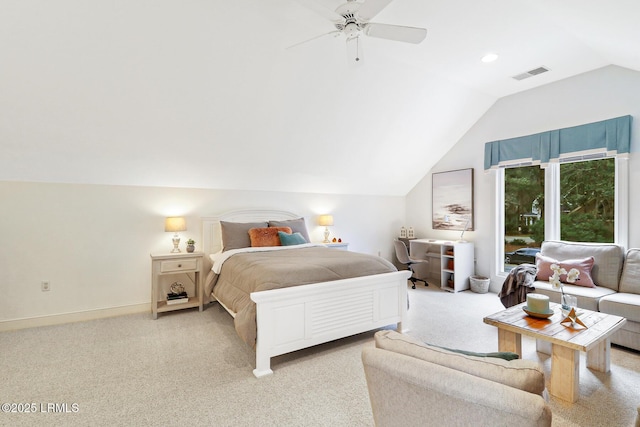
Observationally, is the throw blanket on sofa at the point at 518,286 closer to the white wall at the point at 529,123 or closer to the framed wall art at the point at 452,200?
the white wall at the point at 529,123

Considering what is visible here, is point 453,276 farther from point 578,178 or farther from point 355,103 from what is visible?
point 355,103

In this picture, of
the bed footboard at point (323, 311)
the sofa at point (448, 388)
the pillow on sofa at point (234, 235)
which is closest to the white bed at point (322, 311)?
the bed footboard at point (323, 311)

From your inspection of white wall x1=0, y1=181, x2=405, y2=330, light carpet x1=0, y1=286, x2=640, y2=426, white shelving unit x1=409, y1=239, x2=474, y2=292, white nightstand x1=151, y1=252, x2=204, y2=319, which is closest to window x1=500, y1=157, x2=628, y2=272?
white shelving unit x1=409, y1=239, x2=474, y2=292

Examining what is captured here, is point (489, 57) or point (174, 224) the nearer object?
point (489, 57)

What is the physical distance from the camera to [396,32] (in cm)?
233

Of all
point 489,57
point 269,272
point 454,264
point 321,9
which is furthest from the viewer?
point 454,264

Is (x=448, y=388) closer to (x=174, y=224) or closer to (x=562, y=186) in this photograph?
(x=174, y=224)

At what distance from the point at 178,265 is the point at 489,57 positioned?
4.24m

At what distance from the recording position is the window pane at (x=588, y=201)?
3713 millimetres

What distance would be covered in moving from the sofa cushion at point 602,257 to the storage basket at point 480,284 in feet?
3.94

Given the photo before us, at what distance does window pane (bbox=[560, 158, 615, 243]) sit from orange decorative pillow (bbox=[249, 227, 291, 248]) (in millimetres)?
3739

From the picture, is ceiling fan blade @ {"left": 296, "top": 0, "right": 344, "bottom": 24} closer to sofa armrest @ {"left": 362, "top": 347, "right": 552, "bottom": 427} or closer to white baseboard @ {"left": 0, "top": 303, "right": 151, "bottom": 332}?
sofa armrest @ {"left": 362, "top": 347, "right": 552, "bottom": 427}

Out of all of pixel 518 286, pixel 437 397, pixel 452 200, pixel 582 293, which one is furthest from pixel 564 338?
pixel 452 200

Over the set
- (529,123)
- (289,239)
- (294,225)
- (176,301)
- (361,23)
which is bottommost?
(176,301)
